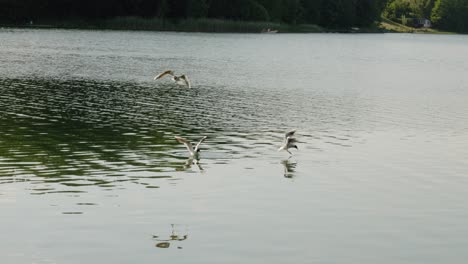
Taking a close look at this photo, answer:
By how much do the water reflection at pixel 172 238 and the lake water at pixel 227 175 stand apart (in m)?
0.04

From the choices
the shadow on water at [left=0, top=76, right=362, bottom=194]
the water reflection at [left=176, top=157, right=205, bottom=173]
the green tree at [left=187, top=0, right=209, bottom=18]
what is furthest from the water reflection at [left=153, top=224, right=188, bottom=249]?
the green tree at [left=187, top=0, right=209, bottom=18]

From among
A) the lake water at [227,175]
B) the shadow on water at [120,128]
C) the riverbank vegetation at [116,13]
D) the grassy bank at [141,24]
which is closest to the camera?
the lake water at [227,175]

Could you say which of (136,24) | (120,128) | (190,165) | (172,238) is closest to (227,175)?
(190,165)

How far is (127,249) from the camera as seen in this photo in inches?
687

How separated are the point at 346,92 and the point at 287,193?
35.6 meters

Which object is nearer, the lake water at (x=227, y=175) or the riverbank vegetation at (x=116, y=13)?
the lake water at (x=227, y=175)

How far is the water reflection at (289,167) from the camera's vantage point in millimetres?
26375

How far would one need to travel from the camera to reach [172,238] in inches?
721

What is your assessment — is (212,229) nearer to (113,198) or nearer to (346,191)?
(113,198)

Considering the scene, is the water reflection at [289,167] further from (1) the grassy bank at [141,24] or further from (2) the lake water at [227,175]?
(1) the grassy bank at [141,24]

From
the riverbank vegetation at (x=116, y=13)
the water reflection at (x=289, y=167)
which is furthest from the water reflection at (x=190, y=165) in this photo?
the riverbank vegetation at (x=116, y=13)

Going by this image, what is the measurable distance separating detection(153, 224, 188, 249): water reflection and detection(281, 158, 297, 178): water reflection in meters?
7.74

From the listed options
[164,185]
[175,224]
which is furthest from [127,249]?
[164,185]

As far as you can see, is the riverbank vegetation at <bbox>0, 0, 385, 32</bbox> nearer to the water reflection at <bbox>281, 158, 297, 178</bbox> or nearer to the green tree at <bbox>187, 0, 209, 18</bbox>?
the green tree at <bbox>187, 0, 209, 18</bbox>
